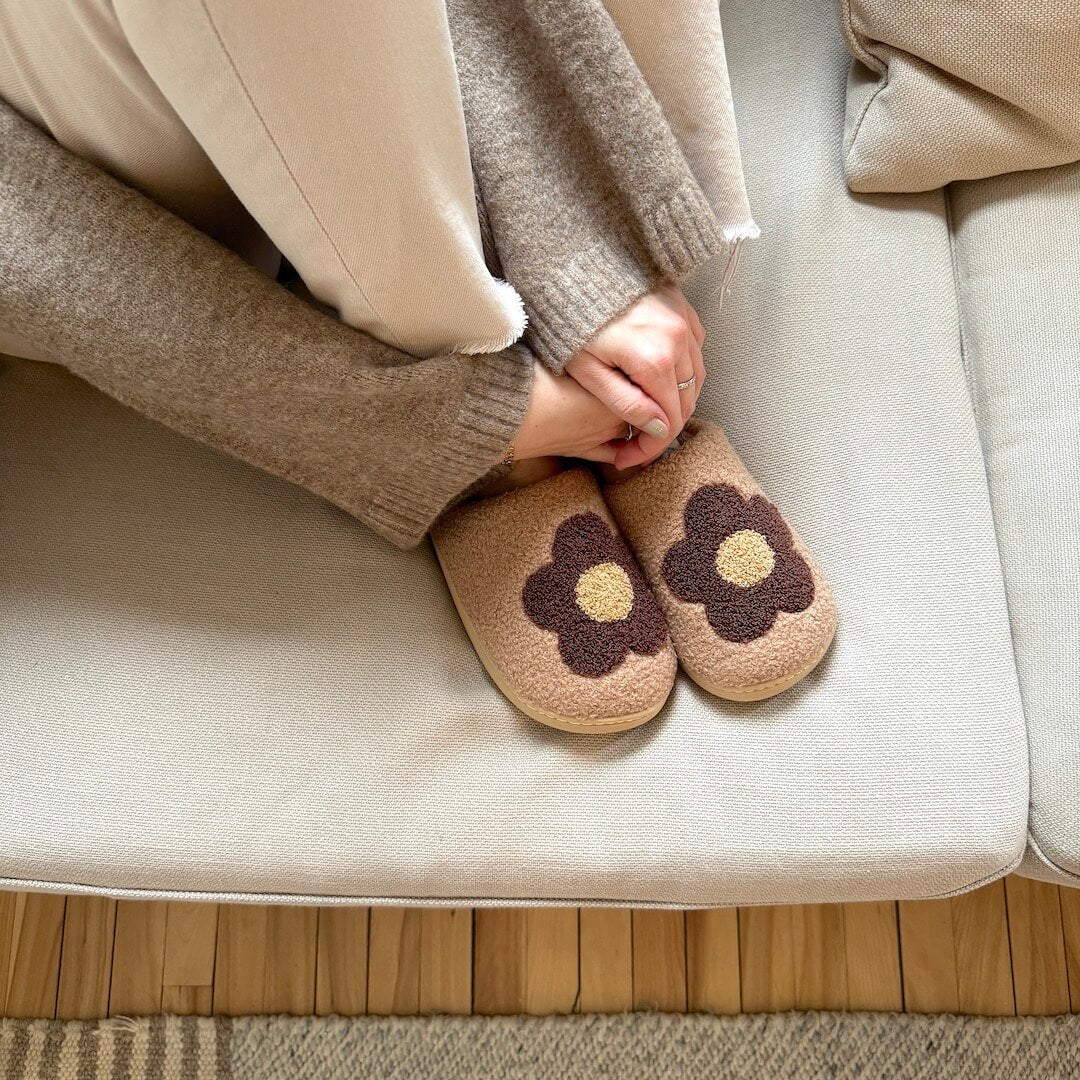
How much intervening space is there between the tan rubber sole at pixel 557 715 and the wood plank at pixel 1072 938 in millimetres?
622

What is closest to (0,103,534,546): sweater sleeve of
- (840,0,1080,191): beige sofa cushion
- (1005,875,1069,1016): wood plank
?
(840,0,1080,191): beige sofa cushion

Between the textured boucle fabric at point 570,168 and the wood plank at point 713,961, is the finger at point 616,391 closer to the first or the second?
the textured boucle fabric at point 570,168

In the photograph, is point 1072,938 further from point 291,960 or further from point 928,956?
point 291,960

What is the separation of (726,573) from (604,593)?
3.8 inches

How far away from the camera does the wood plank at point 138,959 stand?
1.03 m

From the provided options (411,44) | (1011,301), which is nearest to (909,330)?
(1011,301)

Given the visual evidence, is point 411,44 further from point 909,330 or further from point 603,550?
point 909,330

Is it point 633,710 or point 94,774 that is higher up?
point 94,774

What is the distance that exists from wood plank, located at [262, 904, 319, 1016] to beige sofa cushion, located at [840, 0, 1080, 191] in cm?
94

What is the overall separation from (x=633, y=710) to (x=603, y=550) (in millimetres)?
126

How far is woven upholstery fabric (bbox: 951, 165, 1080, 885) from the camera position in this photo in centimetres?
71

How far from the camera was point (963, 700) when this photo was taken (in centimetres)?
71

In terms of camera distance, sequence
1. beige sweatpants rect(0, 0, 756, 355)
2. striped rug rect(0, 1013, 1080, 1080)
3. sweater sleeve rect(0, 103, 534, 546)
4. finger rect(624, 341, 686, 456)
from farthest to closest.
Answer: striped rug rect(0, 1013, 1080, 1080) → finger rect(624, 341, 686, 456) → sweater sleeve rect(0, 103, 534, 546) → beige sweatpants rect(0, 0, 756, 355)

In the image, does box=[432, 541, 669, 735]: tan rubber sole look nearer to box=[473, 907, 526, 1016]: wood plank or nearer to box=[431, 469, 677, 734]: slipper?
box=[431, 469, 677, 734]: slipper
